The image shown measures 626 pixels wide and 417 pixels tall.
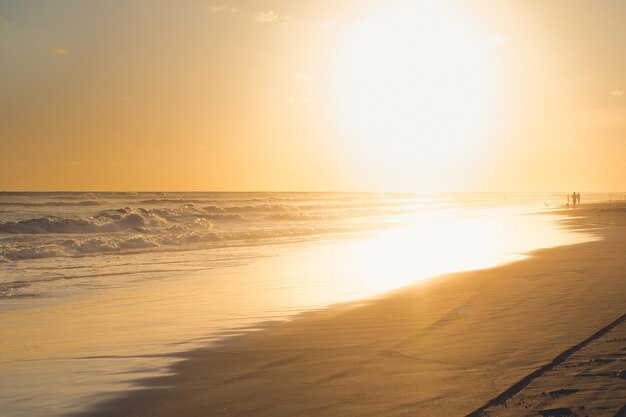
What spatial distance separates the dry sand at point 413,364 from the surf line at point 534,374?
0.01 m

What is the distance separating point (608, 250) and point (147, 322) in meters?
18.2

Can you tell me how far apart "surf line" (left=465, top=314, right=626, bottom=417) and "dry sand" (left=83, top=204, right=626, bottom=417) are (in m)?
0.01

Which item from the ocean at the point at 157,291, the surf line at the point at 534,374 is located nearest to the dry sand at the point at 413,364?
the surf line at the point at 534,374

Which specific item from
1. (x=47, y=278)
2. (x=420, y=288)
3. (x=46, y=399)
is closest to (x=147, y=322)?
(x=46, y=399)

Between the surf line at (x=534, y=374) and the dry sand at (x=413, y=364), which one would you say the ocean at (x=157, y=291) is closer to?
the dry sand at (x=413, y=364)

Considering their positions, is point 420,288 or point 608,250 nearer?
point 420,288

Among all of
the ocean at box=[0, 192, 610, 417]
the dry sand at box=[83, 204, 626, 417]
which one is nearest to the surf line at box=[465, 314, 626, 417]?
the dry sand at box=[83, 204, 626, 417]

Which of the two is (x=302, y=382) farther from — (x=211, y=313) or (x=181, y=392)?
(x=211, y=313)

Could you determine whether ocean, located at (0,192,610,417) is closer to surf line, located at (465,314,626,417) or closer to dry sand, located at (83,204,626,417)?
dry sand, located at (83,204,626,417)

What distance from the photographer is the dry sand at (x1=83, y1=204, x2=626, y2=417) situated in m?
5.61

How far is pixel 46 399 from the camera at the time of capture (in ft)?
20.5

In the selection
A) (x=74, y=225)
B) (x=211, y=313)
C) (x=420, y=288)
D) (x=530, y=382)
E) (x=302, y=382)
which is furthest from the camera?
(x=74, y=225)

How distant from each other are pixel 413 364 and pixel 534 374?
1.35 metres

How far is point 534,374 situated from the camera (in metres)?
6.32
